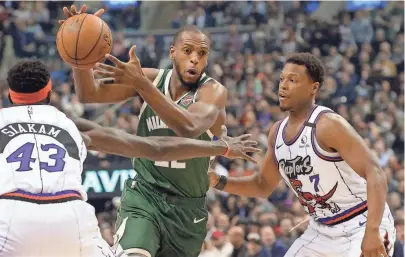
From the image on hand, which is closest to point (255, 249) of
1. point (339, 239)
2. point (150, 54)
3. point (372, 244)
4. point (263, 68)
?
point (339, 239)

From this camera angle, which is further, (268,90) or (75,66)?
(268,90)

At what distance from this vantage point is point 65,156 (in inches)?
193

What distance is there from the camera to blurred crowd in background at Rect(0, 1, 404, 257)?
13508mm

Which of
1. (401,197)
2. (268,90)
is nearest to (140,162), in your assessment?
(401,197)

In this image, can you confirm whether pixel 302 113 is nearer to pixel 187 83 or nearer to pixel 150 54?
pixel 187 83

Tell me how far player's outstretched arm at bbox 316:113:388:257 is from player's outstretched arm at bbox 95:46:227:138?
0.89 m

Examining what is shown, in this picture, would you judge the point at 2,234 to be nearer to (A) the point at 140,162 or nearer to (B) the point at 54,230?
(B) the point at 54,230

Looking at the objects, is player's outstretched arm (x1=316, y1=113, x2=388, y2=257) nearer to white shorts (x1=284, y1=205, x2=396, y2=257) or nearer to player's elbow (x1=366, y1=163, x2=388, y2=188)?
player's elbow (x1=366, y1=163, x2=388, y2=188)

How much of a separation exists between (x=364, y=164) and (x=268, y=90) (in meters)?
10.7

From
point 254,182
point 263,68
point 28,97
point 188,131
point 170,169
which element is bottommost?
point 263,68

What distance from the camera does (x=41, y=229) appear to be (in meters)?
4.76

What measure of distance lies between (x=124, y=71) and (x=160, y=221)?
53.4 inches

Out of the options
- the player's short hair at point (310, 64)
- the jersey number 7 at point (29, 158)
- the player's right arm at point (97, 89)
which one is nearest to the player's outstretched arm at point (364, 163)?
the player's short hair at point (310, 64)

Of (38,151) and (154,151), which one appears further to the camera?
(154,151)
